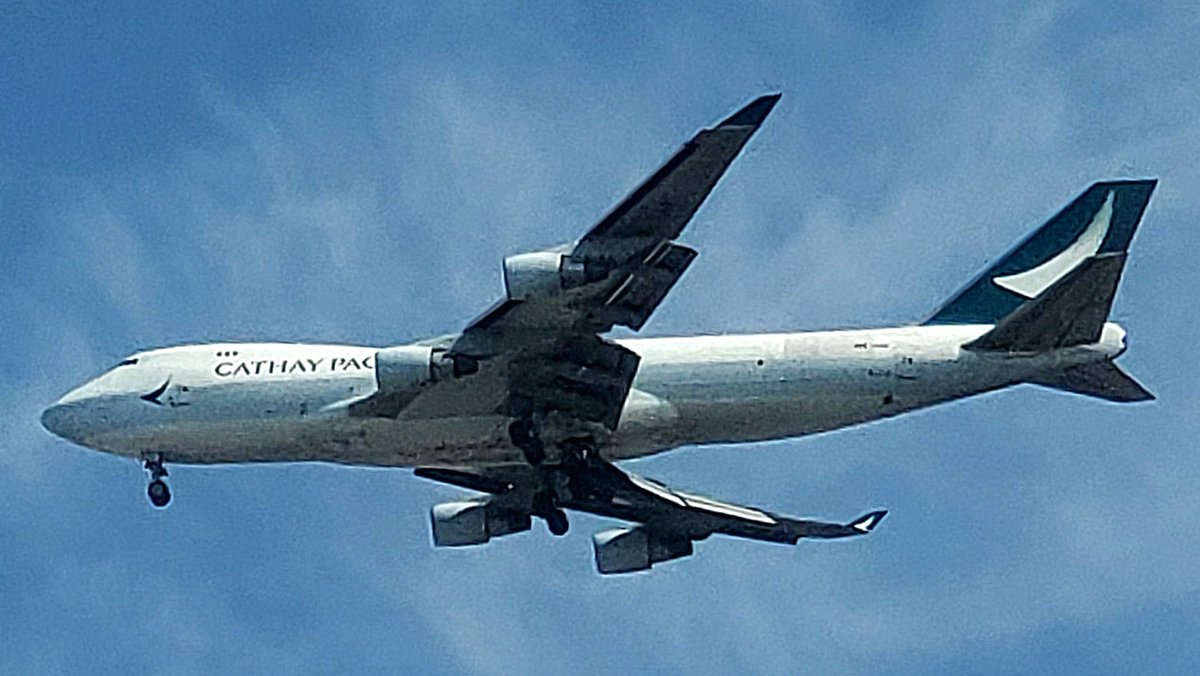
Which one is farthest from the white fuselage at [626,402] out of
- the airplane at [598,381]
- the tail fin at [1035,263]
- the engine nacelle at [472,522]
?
the engine nacelle at [472,522]

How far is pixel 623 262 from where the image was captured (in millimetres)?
56844

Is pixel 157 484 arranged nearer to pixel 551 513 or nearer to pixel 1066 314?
pixel 551 513

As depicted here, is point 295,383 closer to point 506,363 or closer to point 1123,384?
point 506,363

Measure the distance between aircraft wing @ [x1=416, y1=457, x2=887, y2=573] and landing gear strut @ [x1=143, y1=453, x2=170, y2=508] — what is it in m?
5.57

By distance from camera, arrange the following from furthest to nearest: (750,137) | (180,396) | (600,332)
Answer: (180,396) < (600,332) < (750,137)

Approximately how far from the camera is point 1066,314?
5925cm

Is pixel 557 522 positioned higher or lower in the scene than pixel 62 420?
lower

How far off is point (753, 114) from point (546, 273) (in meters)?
5.96

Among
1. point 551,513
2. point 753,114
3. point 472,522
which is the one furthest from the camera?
point 472,522

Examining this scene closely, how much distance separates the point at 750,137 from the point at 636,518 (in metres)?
17.1

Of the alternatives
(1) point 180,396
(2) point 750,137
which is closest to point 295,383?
(1) point 180,396

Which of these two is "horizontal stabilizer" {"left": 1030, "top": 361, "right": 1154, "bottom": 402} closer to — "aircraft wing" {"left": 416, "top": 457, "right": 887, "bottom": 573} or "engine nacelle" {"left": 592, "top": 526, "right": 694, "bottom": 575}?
"aircraft wing" {"left": 416, "top": 457, "right": 887, "bottom": 573}

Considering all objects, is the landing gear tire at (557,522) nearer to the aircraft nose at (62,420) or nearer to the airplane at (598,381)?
the airplane at (598,381)

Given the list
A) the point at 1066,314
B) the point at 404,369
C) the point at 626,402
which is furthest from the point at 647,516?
the point at 1066,314
